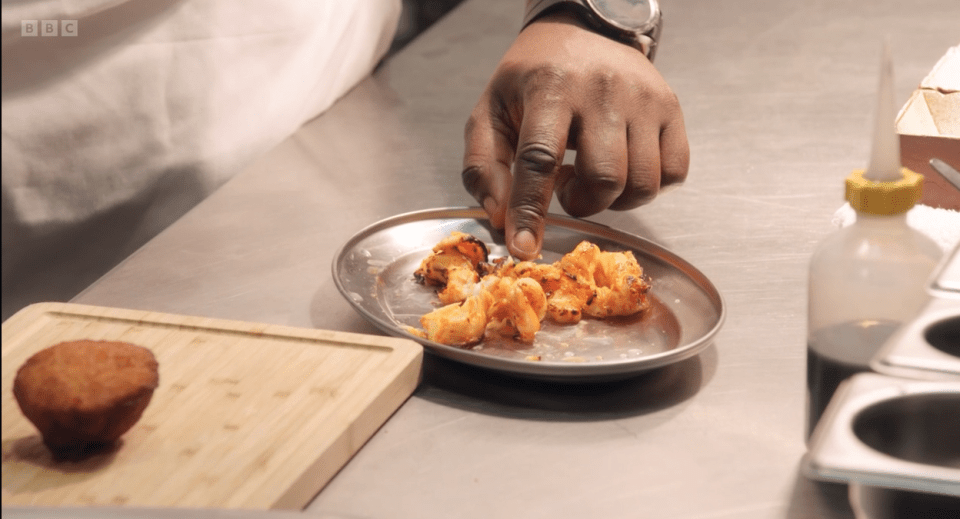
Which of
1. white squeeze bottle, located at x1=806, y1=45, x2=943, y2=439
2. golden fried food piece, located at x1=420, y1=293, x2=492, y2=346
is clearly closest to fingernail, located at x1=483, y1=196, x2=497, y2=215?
golden fried food piece, located at x1=420, y1=293, x2=492, y2=346

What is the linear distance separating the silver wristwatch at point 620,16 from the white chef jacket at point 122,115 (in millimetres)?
470

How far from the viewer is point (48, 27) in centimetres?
107

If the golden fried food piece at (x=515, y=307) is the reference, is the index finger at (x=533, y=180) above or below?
above

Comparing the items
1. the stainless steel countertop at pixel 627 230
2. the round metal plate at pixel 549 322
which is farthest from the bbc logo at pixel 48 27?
the round metal plate at pixel 549 322

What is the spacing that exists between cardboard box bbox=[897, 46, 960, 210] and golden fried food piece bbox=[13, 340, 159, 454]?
0.88m

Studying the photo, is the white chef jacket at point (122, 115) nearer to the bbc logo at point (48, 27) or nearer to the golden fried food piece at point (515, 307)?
the bbc logo at point (48, 27)

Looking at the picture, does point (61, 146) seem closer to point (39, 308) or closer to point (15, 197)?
point (15, 197)

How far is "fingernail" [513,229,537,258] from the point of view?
3.33ft

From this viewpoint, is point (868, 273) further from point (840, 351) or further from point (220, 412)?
point (220, 412)

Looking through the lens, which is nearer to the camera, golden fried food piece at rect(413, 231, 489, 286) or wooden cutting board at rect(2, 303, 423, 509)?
wooden cutting board at rect(2, 303, 423, 509)

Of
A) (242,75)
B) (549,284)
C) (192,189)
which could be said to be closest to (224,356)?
(549,284)

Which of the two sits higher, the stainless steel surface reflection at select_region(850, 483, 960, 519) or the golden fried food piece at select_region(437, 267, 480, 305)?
the stainless steel surface reflection at select_region(850, 483, 960, 519)

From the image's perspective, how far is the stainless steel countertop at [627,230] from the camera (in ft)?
2.34

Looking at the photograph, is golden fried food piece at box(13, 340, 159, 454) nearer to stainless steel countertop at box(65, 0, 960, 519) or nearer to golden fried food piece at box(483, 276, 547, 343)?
stainless steel countertop at box(65, 0, 960, 519)
